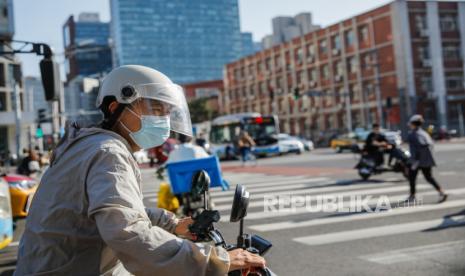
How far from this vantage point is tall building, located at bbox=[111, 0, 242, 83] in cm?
12975

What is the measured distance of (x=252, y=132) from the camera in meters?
32.9

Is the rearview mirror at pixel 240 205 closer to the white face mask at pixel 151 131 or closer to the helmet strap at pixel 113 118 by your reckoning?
the white face mask at pixel 151 131

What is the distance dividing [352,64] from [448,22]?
1005 centimetres

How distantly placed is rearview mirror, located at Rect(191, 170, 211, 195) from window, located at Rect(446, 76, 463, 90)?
52071mm

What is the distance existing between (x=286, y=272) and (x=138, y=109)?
11.3 feet

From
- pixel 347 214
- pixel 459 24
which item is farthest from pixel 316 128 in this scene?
pixel 347 214

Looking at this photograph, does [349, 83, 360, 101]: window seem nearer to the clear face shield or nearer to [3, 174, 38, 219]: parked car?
[3, 174, 38, 219]: parked car

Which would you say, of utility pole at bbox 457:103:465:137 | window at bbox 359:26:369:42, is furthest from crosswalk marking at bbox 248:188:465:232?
window at bbox 359:26:369:42

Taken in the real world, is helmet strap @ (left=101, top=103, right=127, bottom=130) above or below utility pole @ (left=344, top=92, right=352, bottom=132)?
below

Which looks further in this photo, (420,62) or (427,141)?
(420,62)

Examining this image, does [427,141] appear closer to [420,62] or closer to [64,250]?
[64,250]

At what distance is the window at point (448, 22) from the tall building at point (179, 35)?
282ft

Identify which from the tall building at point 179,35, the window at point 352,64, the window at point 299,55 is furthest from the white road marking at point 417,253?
the tall building at point 179,35

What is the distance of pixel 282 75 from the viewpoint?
66.1 metres
